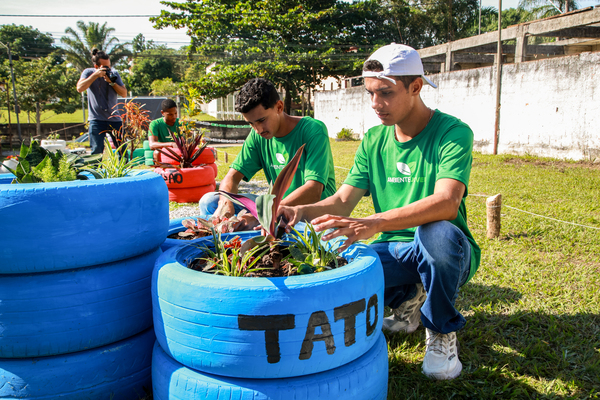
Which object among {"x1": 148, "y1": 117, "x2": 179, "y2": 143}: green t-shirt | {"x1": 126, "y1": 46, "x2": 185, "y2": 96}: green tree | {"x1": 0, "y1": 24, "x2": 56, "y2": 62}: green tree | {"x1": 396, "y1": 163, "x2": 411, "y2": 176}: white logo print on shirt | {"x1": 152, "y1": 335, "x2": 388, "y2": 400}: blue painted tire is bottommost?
{"x1": 152, "y1": 335, "x2": 388, "y2": 400}: blue painted tire

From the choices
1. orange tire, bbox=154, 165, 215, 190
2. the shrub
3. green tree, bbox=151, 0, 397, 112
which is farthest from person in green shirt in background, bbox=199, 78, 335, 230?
green tree, bbox=151, 0, 397, 112

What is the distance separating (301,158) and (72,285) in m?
1.66

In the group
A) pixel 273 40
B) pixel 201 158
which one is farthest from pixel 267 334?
pixel 273 40

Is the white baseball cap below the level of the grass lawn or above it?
above

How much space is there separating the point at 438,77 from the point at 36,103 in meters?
21.0

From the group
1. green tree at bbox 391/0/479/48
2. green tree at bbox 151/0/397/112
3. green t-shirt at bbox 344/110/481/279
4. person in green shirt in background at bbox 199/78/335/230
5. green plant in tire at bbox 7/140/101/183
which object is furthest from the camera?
green tree at bbox 391/0/479/48

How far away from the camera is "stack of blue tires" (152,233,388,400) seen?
122 centimetres

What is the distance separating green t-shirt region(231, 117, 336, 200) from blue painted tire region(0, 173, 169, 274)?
127 cm

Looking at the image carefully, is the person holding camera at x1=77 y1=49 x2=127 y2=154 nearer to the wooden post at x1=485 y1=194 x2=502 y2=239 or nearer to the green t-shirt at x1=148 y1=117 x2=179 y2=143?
the green t-shirt at x1=148 y1=117 x2=179 y2=143

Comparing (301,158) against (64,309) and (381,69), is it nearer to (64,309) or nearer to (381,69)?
(381,69)

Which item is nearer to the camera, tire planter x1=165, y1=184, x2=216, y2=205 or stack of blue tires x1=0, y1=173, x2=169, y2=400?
stack of blue tires x1=0, y1=173, x2=169, y2=400

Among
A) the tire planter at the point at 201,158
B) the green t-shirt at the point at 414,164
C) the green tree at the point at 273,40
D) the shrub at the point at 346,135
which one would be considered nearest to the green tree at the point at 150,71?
the green tree at the point at 273,40

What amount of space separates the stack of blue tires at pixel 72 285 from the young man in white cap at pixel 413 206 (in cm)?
64

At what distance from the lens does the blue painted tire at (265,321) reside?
3.99ft
